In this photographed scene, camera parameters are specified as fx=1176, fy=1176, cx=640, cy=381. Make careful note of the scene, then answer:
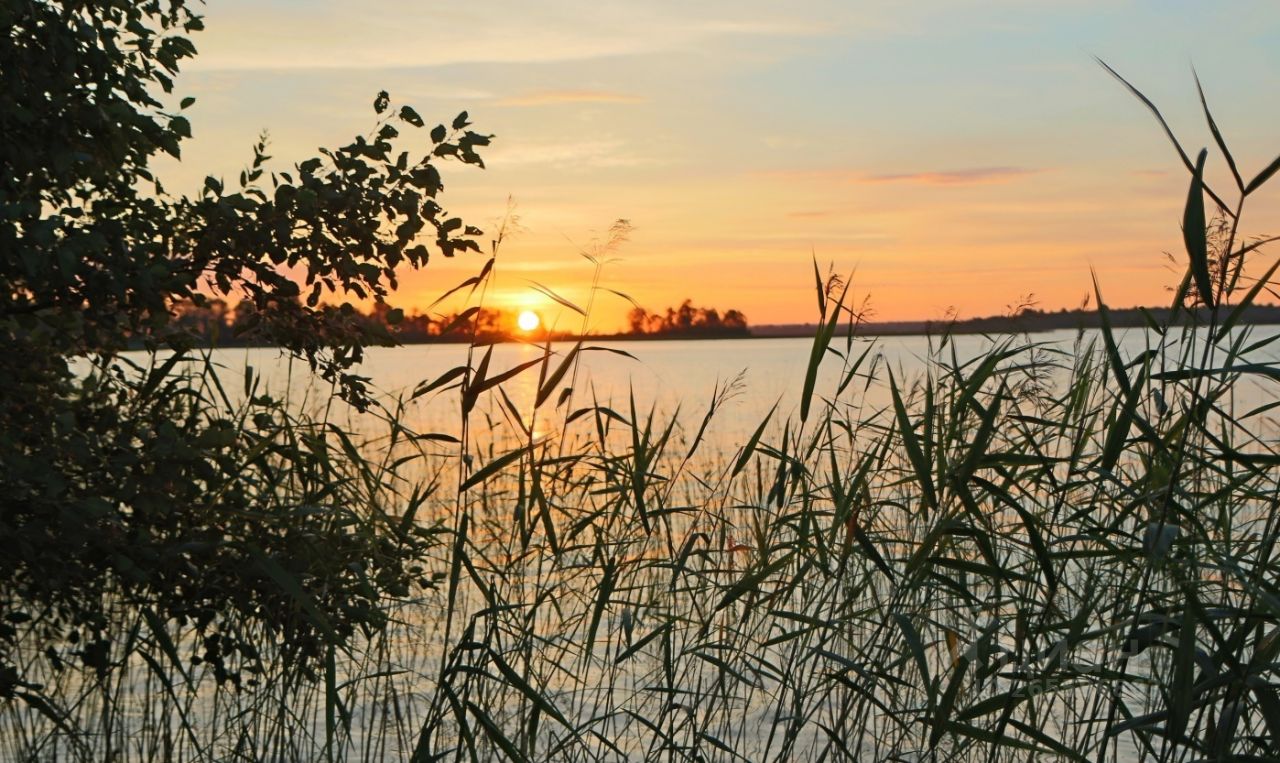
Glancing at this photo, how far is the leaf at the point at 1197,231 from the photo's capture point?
299 cm

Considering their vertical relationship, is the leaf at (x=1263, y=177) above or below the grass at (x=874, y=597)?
above

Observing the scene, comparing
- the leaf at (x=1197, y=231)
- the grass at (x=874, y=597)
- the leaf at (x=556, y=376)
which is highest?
the leaf at (x=1197, y=231)

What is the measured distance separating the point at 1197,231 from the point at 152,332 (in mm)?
3384

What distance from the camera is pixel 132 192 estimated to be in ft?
13.7

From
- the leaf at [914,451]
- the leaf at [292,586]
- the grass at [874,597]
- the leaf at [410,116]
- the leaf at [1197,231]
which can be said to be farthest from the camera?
the leaf at [410,116]

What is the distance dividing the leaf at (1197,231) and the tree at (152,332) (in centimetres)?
229

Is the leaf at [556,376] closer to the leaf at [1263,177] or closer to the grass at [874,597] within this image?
the grass at [874,597]

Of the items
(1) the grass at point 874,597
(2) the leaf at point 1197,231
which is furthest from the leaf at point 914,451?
(2) the leaf at point 1197,231

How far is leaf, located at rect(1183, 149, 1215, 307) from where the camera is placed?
9.82ft

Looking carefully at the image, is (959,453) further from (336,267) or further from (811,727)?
(336,267)

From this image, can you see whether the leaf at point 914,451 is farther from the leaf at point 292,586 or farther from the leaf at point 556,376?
the leaf at point 292,586

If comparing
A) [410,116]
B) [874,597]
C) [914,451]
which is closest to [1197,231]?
[914,451]

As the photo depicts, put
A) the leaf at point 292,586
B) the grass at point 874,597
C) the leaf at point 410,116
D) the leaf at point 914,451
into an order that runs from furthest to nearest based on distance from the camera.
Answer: the leaf at point 410,116, the leaf at point 914,451, the leaf at point 292,586, the grass at point 874,597

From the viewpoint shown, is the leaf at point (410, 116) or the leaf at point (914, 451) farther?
the leaf at point (410, 116)
